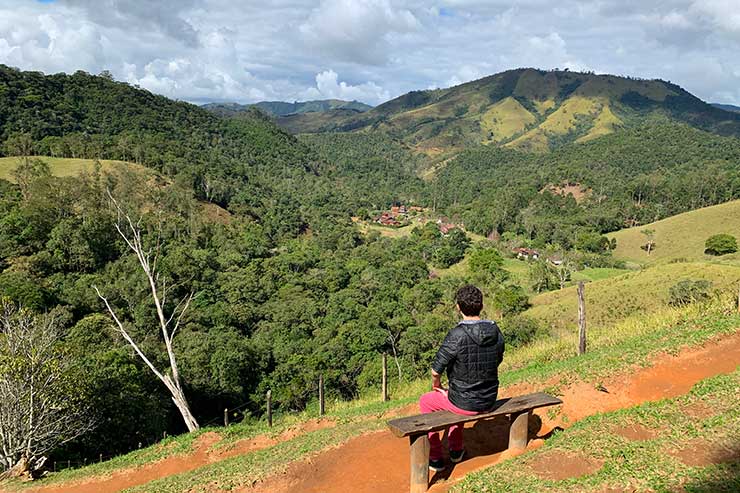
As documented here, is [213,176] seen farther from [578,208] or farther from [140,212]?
[578,208]

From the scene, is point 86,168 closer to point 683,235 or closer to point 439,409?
point 439,409

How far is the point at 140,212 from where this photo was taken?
57250 millimetres

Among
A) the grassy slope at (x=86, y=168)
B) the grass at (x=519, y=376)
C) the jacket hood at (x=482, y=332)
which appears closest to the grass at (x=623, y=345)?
the grass at (x=519, y=376)

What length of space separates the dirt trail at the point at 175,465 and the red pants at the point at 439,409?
4636 millimetres

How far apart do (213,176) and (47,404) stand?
253 feet

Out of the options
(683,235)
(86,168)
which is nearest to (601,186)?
(683,235)

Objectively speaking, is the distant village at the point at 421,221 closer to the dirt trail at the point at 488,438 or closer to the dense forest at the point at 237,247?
the dense forest at the point at 237,247

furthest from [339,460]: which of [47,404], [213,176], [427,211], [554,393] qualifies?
[427,211]

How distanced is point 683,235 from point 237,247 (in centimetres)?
7148

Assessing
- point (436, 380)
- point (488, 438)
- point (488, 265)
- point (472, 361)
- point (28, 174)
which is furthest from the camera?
point (488, 265)

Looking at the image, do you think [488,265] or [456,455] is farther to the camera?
[488,265]

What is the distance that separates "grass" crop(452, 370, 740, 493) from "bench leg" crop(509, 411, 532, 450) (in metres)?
0.23

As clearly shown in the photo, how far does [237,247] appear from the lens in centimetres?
5950

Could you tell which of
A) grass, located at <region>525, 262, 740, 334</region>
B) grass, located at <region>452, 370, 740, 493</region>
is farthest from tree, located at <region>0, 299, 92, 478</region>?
grass, located at <region>525, 262, 740, 334</region>
